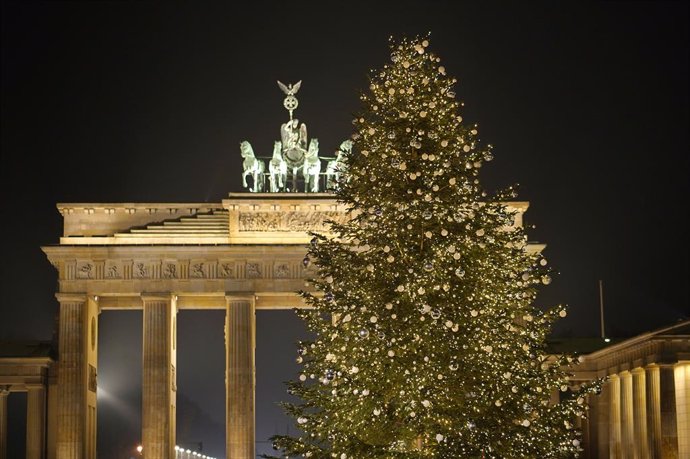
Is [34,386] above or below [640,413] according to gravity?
above

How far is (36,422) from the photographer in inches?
2672

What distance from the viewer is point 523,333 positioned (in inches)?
1181

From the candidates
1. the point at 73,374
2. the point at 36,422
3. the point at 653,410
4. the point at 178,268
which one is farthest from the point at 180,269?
the point at 653,410

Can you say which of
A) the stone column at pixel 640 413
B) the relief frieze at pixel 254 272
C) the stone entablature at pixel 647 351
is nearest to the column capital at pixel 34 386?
the relief frieze at pixel 254 272

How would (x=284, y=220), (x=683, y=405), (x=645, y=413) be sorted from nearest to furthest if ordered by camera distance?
(x=683, y=405) < (x=645, y=413) < (x=284, y=220)

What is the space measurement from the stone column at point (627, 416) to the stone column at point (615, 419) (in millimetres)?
822

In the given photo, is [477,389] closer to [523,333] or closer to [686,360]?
[523,333]

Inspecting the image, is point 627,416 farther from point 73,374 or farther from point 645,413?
point 73,374

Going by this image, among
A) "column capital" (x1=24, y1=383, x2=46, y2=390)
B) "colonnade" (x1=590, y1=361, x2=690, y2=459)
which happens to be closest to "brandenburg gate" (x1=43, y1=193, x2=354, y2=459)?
"column capital" (x1=24, y1=383, x2=46, y2=390)

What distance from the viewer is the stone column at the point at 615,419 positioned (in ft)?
217

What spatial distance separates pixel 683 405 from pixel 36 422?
31873mm

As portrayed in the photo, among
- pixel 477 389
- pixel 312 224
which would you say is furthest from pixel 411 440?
pixel 312 224

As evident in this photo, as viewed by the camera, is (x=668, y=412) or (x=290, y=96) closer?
(x=668, y=412)

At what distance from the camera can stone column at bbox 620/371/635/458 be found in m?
63.0
